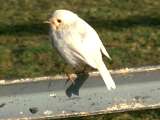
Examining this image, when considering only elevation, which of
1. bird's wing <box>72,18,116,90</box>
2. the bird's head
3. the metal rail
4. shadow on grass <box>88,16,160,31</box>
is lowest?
the metal rail

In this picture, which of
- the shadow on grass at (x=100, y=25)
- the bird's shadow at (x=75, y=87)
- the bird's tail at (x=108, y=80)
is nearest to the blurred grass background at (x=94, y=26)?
the shadow on grass at (x=100, y=25)

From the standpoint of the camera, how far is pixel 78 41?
4.19 metres

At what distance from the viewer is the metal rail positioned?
3.23 metres

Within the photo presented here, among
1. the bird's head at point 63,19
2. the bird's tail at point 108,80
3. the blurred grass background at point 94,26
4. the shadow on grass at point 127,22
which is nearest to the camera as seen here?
the bird's tail at point 108,80

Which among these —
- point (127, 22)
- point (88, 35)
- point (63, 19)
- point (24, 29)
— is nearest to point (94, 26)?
point (127, 22)

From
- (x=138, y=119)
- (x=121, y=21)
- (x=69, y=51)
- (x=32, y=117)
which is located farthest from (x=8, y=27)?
(x=32, y=117)

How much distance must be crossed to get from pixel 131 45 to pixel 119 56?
356mm

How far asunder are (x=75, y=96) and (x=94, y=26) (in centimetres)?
439

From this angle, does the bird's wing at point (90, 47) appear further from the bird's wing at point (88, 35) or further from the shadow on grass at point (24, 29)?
the shadow on grass at point (24, 29)

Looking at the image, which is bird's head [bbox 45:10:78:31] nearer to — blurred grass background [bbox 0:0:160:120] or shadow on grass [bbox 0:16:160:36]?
blurred grass background [bbox 0:0:160:120]

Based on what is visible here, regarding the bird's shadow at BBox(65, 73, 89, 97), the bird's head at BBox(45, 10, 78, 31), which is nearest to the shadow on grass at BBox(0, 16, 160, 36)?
the bird's head at BBox(45, 10, 78, 31)

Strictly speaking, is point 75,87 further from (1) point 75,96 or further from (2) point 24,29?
(2) point 24,29

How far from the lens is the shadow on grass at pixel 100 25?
748cm

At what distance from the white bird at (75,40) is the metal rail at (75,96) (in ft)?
2.06
